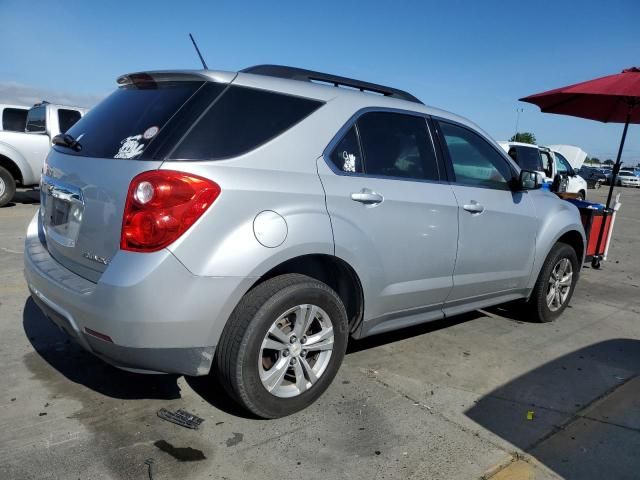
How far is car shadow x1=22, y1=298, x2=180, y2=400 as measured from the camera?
307 centimetres

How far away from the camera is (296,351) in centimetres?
281

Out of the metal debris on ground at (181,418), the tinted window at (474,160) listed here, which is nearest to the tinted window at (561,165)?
the tinted window at (474,160)

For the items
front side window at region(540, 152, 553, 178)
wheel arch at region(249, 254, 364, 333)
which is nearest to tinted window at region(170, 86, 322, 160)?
wheel arch at region(249, 254, 364, 333)

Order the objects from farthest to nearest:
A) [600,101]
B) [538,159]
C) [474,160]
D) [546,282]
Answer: [538,159] → [600,101] → [546,282] → [474,160]

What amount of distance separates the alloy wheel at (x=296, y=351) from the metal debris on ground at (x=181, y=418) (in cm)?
42

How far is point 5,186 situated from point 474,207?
29.2 ft

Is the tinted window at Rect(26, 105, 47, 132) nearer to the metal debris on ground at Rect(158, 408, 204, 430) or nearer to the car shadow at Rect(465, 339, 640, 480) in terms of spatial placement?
the metal debris on ground at Rect(158, 408, 204, 430)

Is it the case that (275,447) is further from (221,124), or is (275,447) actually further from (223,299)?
(221,124)

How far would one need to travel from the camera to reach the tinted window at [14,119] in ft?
38.0

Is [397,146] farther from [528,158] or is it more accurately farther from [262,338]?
[528,158]

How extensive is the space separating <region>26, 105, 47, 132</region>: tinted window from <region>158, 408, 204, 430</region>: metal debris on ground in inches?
365

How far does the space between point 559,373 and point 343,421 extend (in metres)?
1.76

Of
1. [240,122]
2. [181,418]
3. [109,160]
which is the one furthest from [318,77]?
[181,418]

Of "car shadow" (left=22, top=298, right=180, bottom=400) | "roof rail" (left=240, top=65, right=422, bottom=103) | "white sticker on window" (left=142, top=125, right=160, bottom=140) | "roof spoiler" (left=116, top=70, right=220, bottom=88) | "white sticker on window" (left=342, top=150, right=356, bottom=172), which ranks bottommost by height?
"car shadow" (left=22, top=298, right=180, bottom=400)
